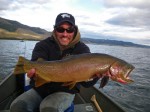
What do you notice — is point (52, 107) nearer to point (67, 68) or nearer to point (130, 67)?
point (67, 68)

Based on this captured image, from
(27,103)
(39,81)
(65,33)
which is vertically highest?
(65,33)

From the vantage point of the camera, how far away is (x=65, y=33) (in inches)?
207

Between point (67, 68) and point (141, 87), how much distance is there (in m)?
15.3

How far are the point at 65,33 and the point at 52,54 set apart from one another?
0.55m

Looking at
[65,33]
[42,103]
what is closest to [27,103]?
[42,103]

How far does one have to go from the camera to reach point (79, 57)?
15.0 ft

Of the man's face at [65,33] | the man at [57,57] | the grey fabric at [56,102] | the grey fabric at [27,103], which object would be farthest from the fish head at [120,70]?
the grey fabric at [27,103]

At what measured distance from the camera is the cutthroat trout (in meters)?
4.48

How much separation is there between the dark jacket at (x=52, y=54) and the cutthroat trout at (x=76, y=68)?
1.74 ft

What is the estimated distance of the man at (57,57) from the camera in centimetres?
482

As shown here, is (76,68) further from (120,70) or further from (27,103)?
(27,103)

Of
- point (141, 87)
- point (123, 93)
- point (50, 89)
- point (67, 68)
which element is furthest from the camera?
point (141, 87)

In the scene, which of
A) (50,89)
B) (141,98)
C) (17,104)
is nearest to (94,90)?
(50,89)

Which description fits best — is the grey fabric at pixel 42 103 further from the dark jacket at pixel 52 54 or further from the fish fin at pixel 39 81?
the fish fin at pixel 39 81
